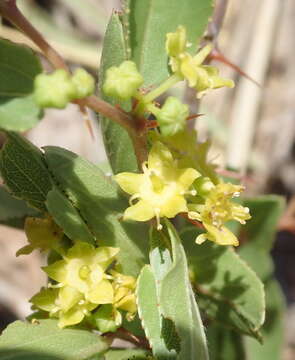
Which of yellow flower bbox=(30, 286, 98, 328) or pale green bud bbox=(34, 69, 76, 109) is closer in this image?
pale green bud bbox=(34, 69, 76, 109)

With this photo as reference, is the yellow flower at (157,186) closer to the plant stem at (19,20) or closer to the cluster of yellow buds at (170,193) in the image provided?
the cluster of yellow buds at (170,193)

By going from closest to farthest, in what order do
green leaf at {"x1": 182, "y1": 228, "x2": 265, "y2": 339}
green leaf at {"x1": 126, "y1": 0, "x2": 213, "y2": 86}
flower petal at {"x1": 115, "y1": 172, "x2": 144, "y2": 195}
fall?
flower petal at {"x1": 115, "y1": 172, "x2": 144, "y2": 195} → green leaf at {"x1": 126, "y1": 0, "x2": 213, "y2": 86} → green leaf at {"x1": 182, "y1": 228, "x2": 265, "y2": 339}

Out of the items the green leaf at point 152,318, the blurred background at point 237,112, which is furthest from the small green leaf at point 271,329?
the green leaf at point 152,318

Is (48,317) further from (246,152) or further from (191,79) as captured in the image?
(246,152)

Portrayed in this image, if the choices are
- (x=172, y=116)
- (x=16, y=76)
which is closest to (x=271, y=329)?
(x=172, y=116)

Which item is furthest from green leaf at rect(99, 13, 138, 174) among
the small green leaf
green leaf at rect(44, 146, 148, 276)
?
the small green leaf

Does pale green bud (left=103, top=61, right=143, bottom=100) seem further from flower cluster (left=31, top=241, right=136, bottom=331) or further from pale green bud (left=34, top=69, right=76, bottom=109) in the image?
flower cluster (left=31, top=241, right=136, bottom=331)
